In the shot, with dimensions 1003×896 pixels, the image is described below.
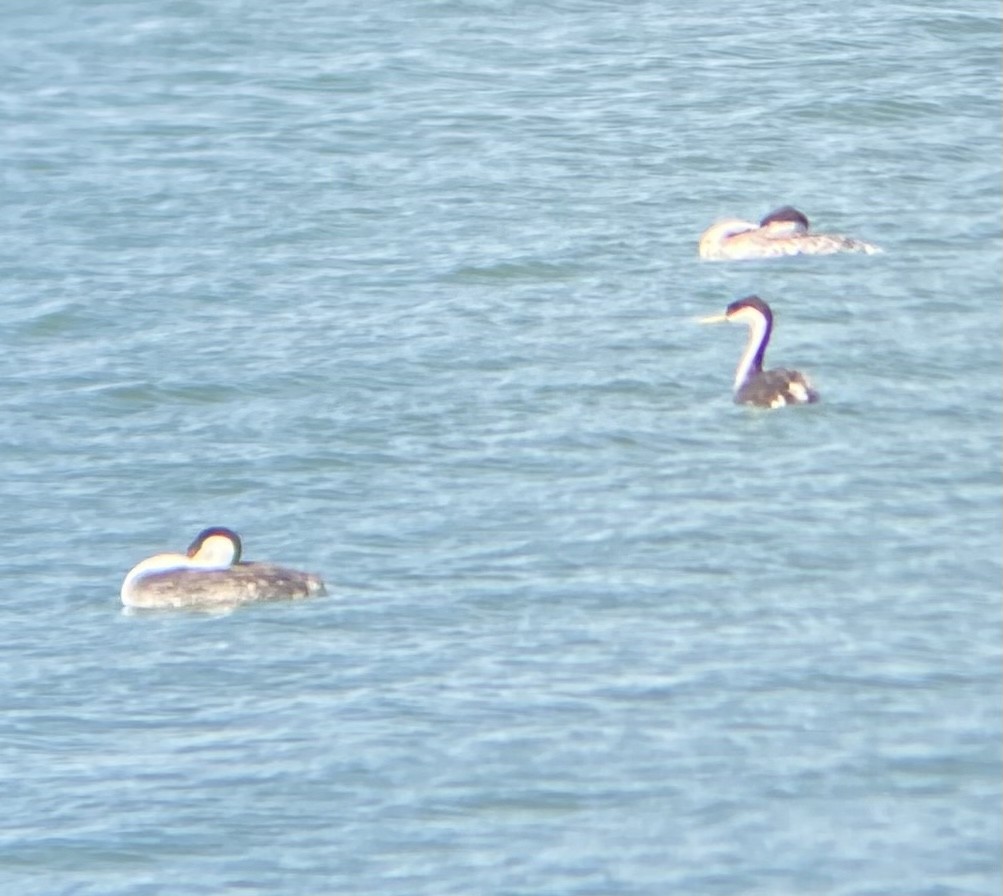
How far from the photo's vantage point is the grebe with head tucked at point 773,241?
22500 mm

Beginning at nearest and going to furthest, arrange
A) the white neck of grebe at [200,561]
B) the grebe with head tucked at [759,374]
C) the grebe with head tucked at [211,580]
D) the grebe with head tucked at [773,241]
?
the grebe with head tucked at [211,580], the white neck of grebe at [200,561], the grebe with head tucked at [759,374], the grebe with head tucked at [773,241]

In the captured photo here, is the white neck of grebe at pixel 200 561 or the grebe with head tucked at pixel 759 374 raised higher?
the white neck of grebe at pixel 200 561

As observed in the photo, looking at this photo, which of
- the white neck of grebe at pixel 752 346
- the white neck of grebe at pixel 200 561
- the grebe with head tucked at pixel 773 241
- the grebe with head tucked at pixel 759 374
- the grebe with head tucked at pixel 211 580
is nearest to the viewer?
the grebe with head tucked at pixel 211 580

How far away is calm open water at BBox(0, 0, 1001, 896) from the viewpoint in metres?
12.6

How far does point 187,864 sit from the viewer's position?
40.3 ft

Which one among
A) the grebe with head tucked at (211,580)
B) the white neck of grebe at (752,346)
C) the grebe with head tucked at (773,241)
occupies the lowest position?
the grebe with head tucked at (773,241)

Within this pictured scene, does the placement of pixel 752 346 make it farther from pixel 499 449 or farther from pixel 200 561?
pixel 200 561

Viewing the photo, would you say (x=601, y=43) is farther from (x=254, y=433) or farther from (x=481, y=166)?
(x=254, y=433)

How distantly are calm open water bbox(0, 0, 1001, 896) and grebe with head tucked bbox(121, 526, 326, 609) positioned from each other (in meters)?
0.16

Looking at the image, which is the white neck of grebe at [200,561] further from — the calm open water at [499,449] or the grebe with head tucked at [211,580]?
the calm open water at [499,449]

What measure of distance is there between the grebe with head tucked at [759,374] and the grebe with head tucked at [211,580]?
416cm

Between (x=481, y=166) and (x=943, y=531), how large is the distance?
10.2 metres

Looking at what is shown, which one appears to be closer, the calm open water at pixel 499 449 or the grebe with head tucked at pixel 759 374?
the calm open water at pixel 499 449

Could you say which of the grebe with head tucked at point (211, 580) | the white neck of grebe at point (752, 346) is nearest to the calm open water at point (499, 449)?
the grebe with head tucked at point (211, 580)
